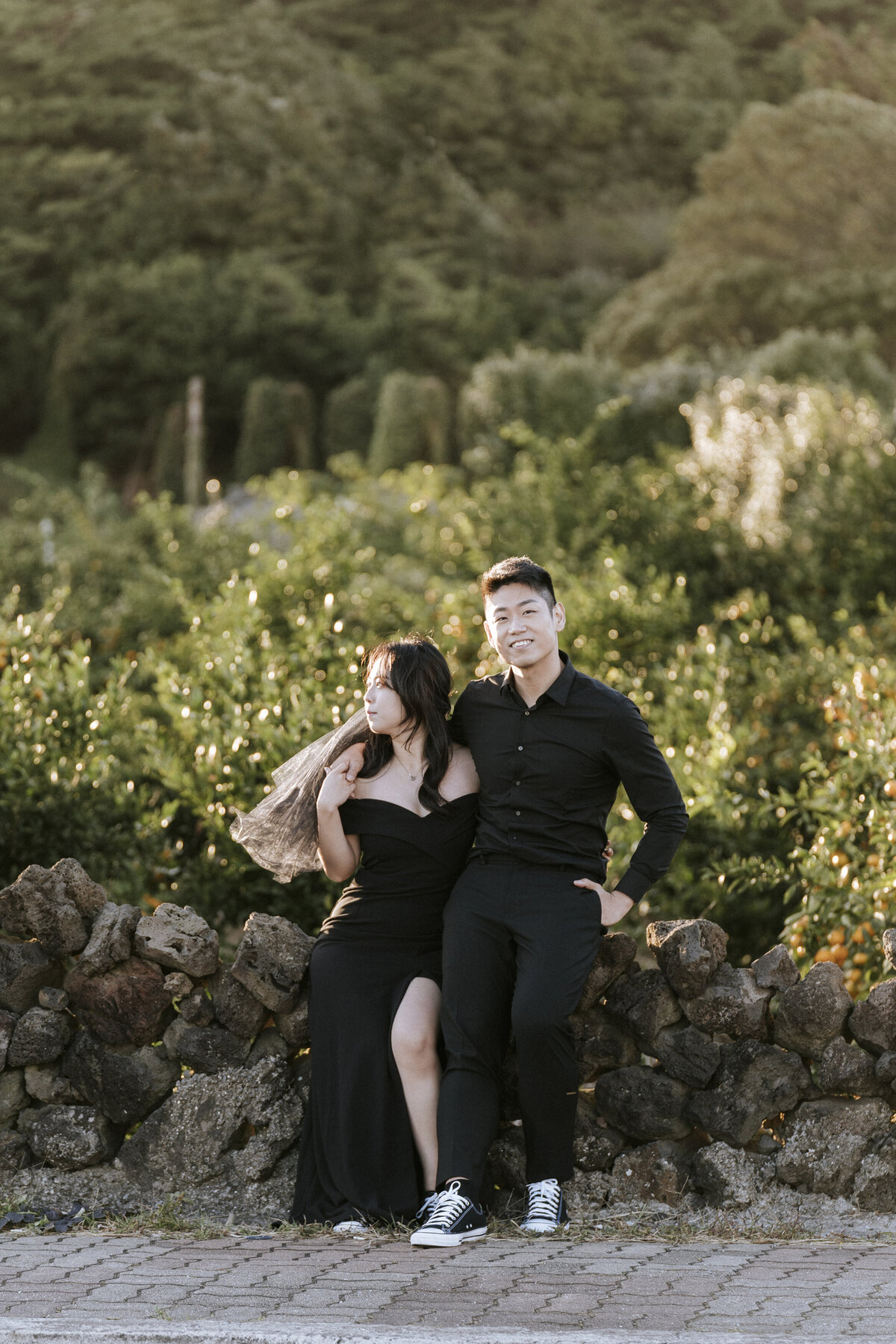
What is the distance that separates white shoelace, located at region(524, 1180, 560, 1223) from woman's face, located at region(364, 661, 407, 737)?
125 cm

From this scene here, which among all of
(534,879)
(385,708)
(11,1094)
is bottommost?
(11,1094)

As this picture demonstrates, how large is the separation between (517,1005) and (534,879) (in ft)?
1.13

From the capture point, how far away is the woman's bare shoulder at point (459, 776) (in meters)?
3.95

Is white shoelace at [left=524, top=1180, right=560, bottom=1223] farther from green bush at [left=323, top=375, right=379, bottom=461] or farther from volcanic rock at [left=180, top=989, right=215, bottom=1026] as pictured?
green bush at [left=323, top=375, right=379, bottom=461]

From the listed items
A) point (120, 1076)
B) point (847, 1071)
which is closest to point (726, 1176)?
point (847, 1071)

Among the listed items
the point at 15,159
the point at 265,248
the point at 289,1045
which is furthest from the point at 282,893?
the point at 15,159

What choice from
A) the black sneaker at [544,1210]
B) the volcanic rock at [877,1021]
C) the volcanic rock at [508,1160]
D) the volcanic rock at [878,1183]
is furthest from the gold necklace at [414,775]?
the volcanic rock at [878,1183]

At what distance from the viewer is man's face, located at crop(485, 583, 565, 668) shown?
150 inches

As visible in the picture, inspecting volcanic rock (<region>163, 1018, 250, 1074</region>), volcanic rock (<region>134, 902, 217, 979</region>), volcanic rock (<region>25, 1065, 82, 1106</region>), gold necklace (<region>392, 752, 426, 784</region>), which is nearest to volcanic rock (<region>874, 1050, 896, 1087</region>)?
gold necklace (<region>392, 752, 426, 784</region>)

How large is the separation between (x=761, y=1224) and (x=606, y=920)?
887 mm

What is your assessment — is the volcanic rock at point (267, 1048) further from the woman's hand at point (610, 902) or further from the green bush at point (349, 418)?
the green bush at point (349, 418)

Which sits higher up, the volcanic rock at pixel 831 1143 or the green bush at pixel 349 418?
the volcanic rock at pixel 831 1143

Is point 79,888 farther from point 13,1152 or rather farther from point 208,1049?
point 13,1152

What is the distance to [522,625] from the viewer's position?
3.82 metres
